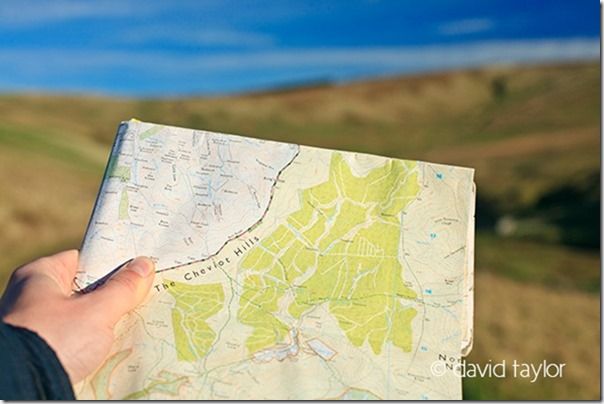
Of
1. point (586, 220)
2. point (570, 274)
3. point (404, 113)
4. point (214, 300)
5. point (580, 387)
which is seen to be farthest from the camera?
point (404, 113)

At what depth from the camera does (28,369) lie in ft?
3.37

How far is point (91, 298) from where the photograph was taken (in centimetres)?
120

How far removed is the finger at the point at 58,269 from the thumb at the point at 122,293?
6 cm

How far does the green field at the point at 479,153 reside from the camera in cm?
578

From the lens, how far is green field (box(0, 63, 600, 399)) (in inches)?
228

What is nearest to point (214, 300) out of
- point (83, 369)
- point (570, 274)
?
point (83, 369)

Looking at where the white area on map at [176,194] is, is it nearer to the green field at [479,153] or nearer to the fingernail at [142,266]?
the fingernail at [142,266]

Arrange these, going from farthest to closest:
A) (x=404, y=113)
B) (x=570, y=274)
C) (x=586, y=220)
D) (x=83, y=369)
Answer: (x=404, y=113), (x=586, y=220), (x=570, y=274), (x=83, y=369)

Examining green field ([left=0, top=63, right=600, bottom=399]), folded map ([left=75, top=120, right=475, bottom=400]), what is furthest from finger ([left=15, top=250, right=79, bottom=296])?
green field ([left=0, top=63, right=600, bottom=399])

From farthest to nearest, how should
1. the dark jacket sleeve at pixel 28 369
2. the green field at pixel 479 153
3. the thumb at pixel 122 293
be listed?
1. the green field at pixel 479 153
2. the thumb at pixel 122 293
3. the dark jacket sleeve at pixel 28 369

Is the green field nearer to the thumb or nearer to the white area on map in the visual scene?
the white area on map

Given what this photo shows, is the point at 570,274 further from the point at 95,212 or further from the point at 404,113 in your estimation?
the point at 95,212

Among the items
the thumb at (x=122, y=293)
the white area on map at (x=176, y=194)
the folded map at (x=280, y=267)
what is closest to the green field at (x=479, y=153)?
the folded map at (x=280, y=267)

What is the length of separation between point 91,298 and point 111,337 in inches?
3.2
